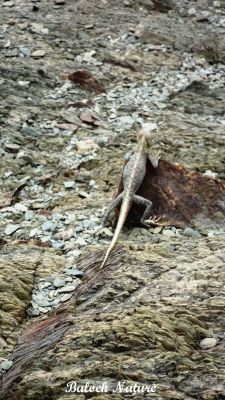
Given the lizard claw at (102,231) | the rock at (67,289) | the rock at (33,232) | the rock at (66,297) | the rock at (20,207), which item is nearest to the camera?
the rock at (66,297)

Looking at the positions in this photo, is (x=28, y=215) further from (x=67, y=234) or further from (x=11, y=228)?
(x=67, y=234)

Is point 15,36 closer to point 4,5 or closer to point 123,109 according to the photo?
point 4,5

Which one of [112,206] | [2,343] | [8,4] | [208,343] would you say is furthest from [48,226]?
[8,4]

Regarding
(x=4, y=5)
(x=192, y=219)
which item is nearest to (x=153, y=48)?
(x=4, y=5)

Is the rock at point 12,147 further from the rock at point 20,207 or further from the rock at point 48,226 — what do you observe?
the rock at point 48,226

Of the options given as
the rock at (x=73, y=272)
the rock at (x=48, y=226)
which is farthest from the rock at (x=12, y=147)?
the rock at (x=73, y=272)

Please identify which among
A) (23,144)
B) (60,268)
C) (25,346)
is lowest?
(23,144)
